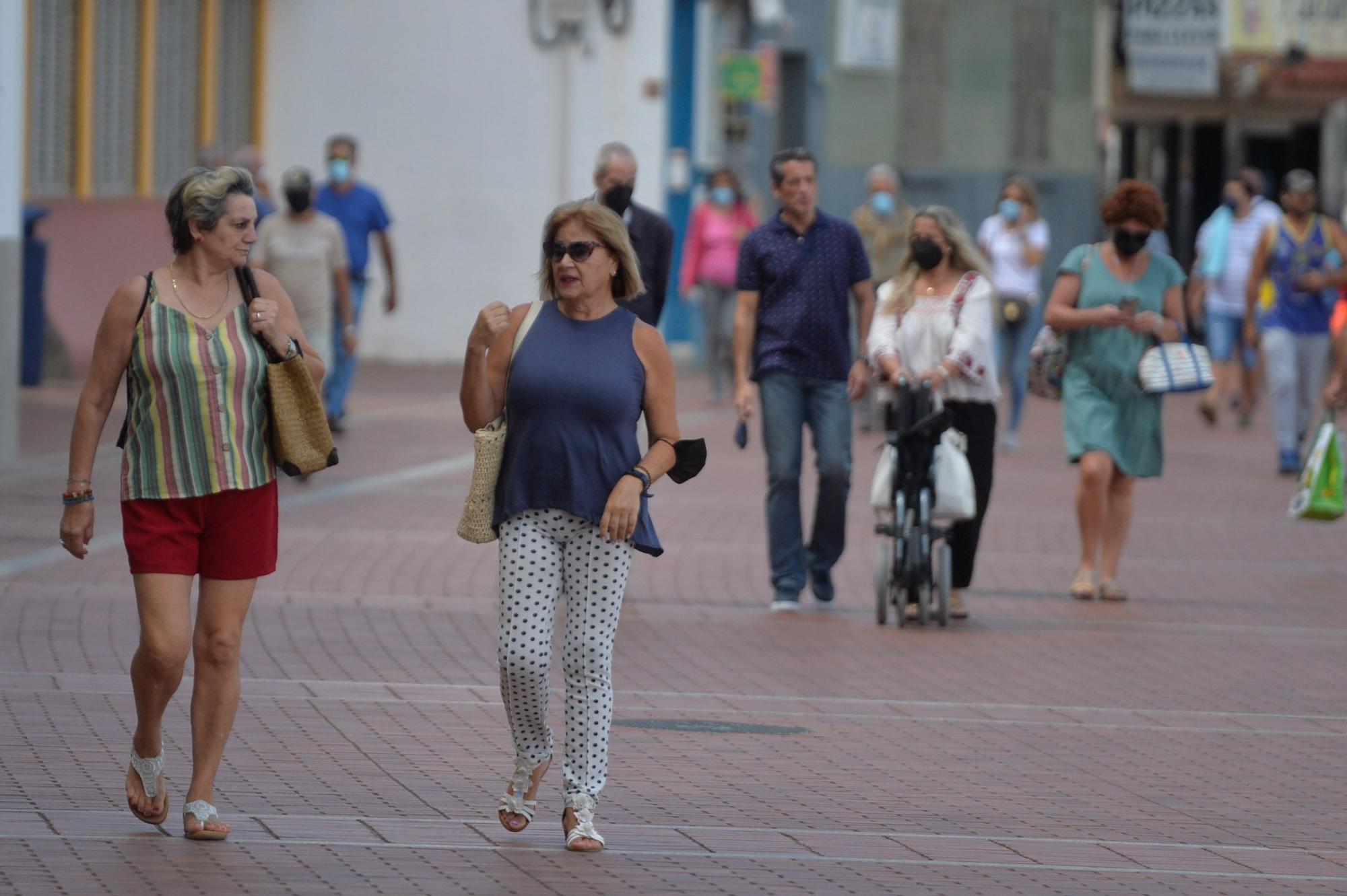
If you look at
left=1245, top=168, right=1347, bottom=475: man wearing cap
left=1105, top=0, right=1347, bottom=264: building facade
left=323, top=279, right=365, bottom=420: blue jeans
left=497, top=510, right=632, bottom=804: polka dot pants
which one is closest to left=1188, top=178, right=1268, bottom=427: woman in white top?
left=1245, top=168, right=1347, bottom=475: man wearing cap

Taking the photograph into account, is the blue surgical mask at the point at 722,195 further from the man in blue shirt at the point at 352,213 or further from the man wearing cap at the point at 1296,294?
the man wearing cap at the point at 1296,294

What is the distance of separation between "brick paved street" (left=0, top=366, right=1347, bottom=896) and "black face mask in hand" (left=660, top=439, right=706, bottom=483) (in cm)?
95

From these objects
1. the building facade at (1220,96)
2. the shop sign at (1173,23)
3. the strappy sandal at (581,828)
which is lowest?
the strappy sandal at (581,828)

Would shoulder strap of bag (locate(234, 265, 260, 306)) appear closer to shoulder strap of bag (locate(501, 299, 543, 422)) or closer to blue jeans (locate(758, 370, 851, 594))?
shoulder strap of bag (locate(501, 299, 543, 422))

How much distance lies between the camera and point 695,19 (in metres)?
30.0

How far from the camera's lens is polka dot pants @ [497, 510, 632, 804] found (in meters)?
6.15

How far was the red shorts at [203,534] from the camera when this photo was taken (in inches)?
242

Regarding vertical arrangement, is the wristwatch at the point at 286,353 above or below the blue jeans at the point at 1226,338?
above

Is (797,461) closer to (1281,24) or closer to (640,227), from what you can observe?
(640,227)

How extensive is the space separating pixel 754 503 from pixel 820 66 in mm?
17462

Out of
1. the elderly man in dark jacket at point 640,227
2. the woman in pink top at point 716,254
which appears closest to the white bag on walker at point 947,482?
the elderly man in dark jacket at point 640,227

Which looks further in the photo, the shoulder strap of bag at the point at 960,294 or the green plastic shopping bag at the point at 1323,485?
the green plastic shopping bag at the point at 1323,485

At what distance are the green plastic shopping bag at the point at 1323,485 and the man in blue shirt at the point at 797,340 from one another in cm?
228

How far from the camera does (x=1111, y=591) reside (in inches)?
450
